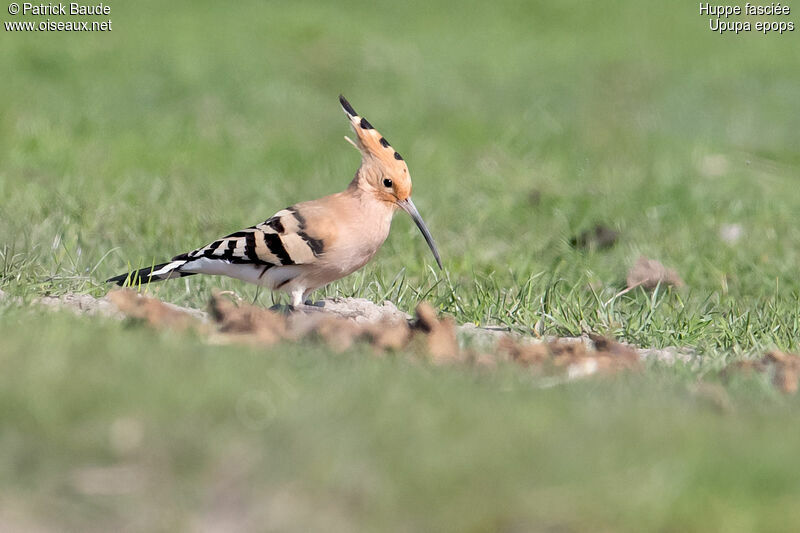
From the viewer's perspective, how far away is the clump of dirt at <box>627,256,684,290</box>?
22.4 ft

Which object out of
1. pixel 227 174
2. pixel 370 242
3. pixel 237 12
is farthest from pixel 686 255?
pixel 237 12

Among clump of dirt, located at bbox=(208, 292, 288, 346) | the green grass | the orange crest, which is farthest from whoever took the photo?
the orange crest

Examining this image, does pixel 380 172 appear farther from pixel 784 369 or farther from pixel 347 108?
pixel 784 369

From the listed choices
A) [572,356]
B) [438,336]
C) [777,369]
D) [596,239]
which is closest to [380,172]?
[438,336]

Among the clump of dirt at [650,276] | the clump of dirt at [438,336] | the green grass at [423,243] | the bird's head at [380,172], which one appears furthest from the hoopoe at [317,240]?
the clump of dirt at [650,276]

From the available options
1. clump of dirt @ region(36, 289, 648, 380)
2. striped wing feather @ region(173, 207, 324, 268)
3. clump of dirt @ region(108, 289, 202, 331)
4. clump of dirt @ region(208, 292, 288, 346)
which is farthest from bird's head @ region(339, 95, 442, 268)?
clump of dirt @ region(108, 289, 202, 331)

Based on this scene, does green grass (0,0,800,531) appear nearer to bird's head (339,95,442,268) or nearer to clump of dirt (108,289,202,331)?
clump of dirt (108,289,202,331)

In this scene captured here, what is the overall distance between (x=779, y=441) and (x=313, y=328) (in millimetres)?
1785

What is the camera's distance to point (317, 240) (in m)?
5.43

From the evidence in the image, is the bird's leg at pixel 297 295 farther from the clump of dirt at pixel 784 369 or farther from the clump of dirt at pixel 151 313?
the clump of dirt at pixel 784 369

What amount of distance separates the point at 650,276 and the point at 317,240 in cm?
226

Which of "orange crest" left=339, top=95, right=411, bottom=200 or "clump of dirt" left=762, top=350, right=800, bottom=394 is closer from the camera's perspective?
"clump of dirt" left=762, top=350, right=800, bottom=394

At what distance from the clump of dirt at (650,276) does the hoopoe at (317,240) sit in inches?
65.4

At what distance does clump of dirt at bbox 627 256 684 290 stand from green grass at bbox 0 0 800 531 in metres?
0.10
